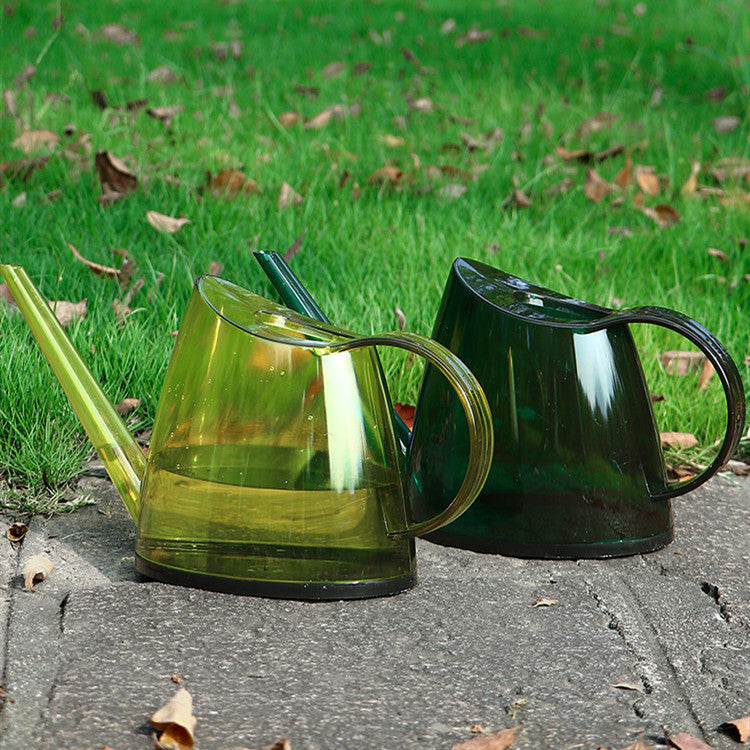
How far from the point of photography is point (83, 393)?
4.36ft

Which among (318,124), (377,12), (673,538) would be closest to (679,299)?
(673,538)

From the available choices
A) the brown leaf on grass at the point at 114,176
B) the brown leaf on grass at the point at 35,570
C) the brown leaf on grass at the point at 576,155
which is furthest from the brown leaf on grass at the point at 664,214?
the brown leaf on grass at the point at 35,570

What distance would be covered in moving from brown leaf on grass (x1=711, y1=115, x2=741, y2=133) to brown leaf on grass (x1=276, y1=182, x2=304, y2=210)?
1.92 m

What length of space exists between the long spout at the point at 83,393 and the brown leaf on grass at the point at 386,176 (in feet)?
5.84

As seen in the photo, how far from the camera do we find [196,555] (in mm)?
1207

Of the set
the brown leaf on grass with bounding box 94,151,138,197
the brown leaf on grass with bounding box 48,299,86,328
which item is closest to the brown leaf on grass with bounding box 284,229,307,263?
the brown leaf on grass with bounding box 48,299,86,328

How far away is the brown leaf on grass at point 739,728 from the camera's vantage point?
100 cm

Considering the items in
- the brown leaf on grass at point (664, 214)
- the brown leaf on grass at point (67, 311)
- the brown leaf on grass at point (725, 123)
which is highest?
the brown leaf on grass at point (67, 311)

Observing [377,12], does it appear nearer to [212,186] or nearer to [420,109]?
[420,109]

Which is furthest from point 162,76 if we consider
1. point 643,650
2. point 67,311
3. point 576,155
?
point 643,650

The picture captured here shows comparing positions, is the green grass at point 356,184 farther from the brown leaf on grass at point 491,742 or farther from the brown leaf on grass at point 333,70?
the brown leaf on grass at point 491,742

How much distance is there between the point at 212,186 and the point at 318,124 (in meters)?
0.93

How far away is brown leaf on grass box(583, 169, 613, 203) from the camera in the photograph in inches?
122

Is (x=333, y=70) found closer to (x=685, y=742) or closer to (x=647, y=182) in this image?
(x=647, y=182)
